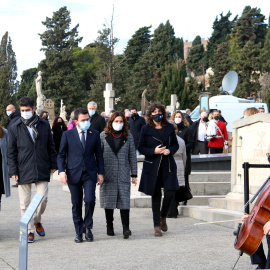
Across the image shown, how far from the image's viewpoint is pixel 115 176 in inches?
374

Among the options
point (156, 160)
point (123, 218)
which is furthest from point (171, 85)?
point (123, 218)

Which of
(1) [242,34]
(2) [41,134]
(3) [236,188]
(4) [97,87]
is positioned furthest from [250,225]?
(1) [242,34]

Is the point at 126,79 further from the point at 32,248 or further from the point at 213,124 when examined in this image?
the point at 32,248

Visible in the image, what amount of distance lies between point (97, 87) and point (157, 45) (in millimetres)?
20871

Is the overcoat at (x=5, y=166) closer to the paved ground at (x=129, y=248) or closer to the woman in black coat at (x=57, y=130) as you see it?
the paved ground at (x=129, y=248)

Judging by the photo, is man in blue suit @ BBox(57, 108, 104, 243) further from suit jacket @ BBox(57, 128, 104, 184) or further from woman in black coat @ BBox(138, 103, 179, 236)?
woman in black coat @ BBox(138, 103, 179, 236)

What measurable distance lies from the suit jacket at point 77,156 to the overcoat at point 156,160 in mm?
682

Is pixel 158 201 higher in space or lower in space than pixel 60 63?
lower

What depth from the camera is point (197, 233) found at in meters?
9.78

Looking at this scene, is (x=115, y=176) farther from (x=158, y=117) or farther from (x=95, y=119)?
(x=95, y=119)

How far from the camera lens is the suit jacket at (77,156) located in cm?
909

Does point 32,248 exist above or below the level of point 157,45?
below

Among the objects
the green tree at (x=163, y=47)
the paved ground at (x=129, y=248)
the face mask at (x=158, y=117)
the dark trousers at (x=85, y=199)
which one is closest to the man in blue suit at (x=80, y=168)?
the dark trousers at (x=85, y=199)

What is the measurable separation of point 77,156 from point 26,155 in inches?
26.6
